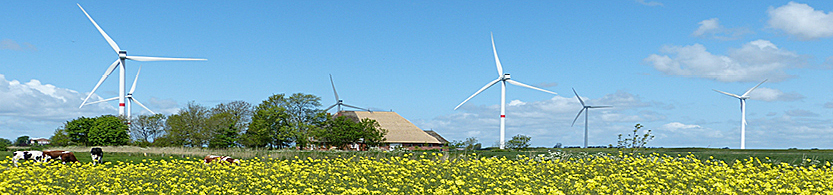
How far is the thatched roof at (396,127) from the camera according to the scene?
272ft

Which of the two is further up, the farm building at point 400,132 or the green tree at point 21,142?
the farm building at point 400,132

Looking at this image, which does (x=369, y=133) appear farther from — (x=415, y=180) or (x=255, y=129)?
(x=415, y=180)

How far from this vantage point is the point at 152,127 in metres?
85.7

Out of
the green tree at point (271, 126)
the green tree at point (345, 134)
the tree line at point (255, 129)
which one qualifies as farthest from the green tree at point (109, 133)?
the green tree at point (345, 134)

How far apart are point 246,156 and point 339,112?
5140 centimetres

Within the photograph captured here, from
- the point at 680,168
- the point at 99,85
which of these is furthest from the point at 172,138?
the point at 680,168

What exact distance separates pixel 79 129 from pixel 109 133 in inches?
215

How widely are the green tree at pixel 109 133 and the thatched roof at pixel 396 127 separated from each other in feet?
83.0

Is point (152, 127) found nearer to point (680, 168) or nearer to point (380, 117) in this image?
point (380, 117)

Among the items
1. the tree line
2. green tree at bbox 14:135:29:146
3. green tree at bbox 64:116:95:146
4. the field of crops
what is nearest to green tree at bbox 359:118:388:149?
the tree line

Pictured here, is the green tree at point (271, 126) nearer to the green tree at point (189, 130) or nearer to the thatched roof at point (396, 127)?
the green tree at point (189, 130)

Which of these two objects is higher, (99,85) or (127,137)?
(99,85)

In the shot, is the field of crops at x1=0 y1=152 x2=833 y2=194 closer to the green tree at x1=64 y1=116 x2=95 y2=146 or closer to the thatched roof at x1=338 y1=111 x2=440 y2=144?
the green tree at x1=64 y1=116 x2=95 y2=146

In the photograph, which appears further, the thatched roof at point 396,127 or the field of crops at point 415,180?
the thatched roof at point 396,127
